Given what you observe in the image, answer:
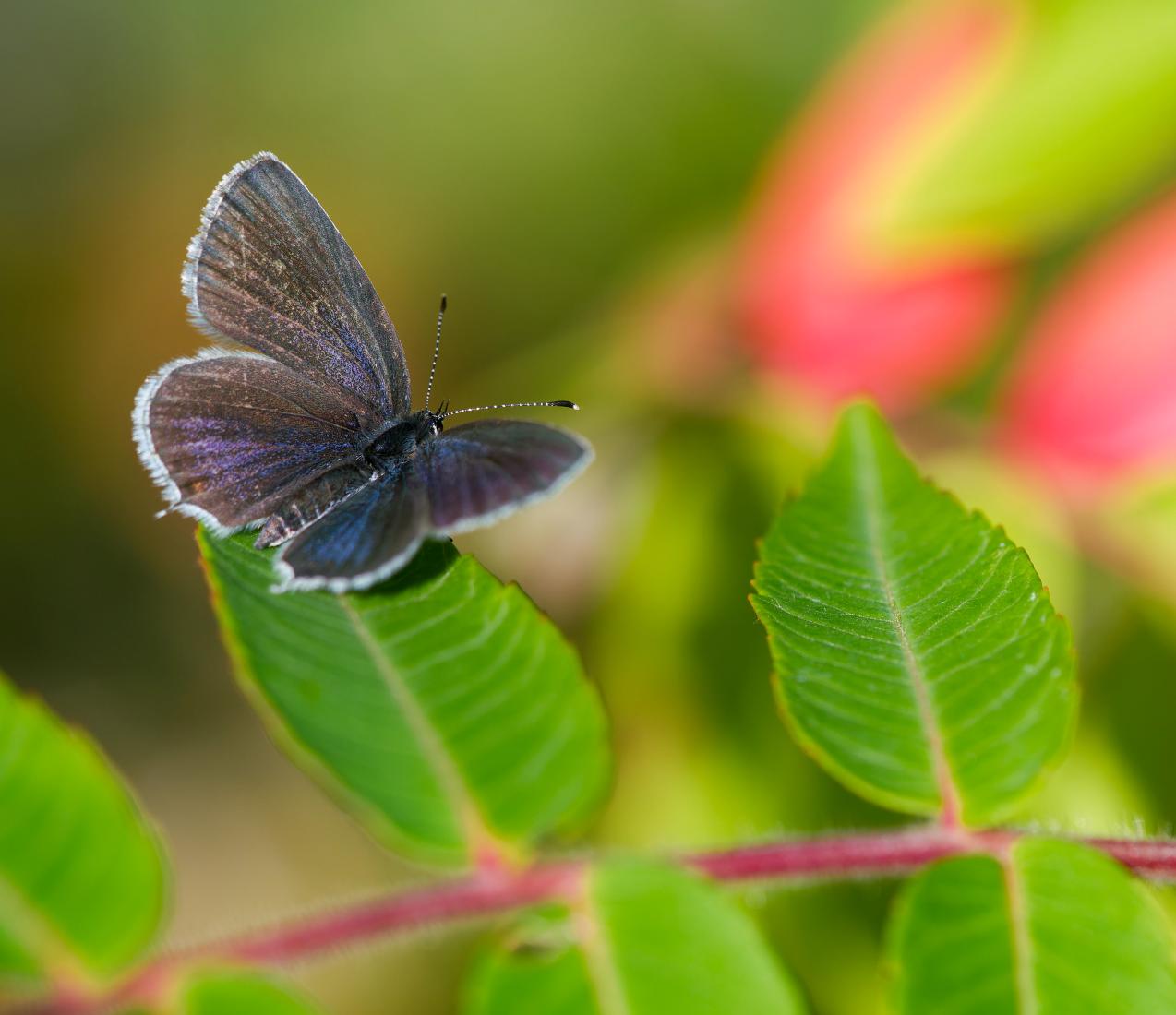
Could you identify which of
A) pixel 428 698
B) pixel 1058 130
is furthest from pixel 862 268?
pixel 428 698

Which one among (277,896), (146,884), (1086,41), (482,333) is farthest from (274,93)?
(146,884)

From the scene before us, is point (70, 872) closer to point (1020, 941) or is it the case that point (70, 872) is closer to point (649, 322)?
point (1020, 941)

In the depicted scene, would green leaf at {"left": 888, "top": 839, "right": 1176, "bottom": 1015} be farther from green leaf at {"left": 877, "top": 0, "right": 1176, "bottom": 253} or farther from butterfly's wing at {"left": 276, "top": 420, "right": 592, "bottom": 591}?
green leaf at {"left": 877, "top": 0, "right": 1176, "bottom": 253}

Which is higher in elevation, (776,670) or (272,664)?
(776,670)

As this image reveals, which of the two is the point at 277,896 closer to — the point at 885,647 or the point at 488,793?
the point at 488,793

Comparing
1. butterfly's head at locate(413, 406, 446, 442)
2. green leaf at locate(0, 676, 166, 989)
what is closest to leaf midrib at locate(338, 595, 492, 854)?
green leaf at locate(0, 676, 166, 989)

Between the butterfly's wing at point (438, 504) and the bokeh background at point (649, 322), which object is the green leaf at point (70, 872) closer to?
the bokeh background at point (649, 322)
